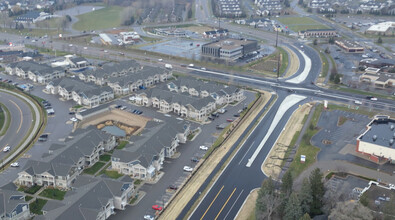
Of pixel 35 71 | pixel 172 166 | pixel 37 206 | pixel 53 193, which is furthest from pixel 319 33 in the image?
pixel 37 206

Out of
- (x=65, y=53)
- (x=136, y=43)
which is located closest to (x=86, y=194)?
(x=65, y=53)

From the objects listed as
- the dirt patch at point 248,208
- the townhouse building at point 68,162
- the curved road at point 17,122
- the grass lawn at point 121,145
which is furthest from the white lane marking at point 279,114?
the curved road at point 17,122

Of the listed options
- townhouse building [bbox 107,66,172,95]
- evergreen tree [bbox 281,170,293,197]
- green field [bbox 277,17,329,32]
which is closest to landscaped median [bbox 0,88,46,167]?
townhouse building [bbox 107,66,172,95]

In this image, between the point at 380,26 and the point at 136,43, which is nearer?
the point at 136,43

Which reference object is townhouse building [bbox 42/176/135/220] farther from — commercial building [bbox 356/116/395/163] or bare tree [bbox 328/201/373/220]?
commercial building [bbox 356/116/395/163]

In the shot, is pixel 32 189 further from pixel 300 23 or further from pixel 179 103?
pixel 300 23

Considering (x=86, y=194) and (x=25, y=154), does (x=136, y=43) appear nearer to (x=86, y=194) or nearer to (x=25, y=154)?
(x=25, y=154)
